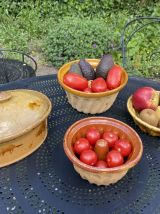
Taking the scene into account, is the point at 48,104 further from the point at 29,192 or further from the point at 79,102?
the point at 29,192

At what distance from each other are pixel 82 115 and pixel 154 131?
0.35 m

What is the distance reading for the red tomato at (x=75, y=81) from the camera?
1.33 m

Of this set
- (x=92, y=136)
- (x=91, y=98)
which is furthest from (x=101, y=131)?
(x=91, y=98)

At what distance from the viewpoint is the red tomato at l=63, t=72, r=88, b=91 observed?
1.33 meters

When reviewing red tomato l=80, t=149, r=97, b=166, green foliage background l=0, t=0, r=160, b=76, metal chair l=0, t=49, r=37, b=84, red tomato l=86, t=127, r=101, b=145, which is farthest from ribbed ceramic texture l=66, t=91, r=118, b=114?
green foliage background l=0, t=0, r=160, b=76

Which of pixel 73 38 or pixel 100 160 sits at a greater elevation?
pixel 100 160

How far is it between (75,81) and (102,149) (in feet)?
1.22

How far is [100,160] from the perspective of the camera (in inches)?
42.4

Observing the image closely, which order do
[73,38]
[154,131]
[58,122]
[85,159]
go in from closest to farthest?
1. [85,159]
2. [154,131]
3. [58,122]
4. [73,38]

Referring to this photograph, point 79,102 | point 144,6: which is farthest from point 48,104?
point 144,6

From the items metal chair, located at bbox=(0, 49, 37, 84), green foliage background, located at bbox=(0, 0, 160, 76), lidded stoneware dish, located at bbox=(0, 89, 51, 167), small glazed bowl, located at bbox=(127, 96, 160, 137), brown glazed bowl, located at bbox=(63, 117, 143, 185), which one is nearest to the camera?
brown glazed bowl, located at bbox=(63, 117, 143, 185)

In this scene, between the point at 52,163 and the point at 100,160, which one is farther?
the point at 52,163

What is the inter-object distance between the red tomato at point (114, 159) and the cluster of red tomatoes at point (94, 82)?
1.17 feet

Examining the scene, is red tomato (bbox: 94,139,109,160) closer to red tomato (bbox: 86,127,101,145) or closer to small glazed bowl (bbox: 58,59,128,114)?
red tomato (bbox: 86,127,101,145)
